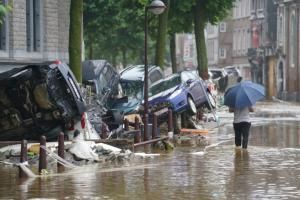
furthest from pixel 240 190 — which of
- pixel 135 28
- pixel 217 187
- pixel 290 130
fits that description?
pixel 135 28

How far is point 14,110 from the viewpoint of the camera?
1823 centimetres

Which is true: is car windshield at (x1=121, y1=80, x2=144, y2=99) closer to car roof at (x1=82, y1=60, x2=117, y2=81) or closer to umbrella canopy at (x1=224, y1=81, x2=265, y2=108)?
car roof at (x1=82, y1=60, x2=117, y2=81)

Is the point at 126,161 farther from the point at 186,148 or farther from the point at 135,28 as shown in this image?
the point at 135,28

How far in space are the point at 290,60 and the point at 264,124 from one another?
129ft

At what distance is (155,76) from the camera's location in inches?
1208

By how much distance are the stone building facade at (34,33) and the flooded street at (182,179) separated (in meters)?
6.29

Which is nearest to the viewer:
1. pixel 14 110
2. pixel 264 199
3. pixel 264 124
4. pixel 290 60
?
pixel 264 199

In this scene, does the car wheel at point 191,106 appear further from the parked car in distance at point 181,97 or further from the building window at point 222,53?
the building window at point 222,53

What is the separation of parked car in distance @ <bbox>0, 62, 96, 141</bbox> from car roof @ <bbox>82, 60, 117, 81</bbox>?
6702 millimetres

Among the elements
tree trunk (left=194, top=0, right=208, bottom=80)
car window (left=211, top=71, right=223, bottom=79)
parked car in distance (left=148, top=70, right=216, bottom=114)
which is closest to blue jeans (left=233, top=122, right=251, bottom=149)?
parked car in distance (left=148, top=70, right=216, bottom=114)

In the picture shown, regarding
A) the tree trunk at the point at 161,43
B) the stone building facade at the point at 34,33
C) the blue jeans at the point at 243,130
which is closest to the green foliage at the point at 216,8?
the tree trunk at the point at 161,43

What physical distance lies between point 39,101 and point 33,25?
8222mm

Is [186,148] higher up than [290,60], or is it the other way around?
[290,60]

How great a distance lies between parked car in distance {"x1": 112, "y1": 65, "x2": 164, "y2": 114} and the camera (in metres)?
25.7
